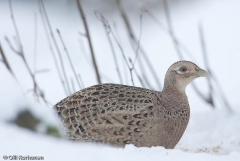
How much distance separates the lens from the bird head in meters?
5.56

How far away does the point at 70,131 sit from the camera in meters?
5.15

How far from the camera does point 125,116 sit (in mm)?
5059

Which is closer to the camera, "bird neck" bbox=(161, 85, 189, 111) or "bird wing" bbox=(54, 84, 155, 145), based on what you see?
"bird wing" bbox=(54, 84, 155, 145)

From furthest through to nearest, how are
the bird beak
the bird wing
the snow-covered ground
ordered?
the bird beak < the bird wing < the snow-covered ground

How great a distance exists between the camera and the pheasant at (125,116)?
501 centimetres

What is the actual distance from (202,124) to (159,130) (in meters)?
1.74

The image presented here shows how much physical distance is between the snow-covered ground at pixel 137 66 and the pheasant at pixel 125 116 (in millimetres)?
172

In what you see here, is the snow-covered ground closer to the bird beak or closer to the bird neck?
the bird neck

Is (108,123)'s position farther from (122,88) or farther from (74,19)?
(74,19)

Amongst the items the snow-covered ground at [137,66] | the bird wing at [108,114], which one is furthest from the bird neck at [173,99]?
the snow-covered ground at [137,66]

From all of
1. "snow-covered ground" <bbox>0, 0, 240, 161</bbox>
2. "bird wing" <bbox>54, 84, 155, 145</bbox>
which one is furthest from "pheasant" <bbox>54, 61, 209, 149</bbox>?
"snow-covered ground" <bbox>0, 0, 240, 161</bbox>

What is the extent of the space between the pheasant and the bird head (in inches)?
2.5

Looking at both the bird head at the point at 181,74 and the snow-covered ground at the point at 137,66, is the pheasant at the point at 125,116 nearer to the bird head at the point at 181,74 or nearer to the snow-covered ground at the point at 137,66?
the bird head at the point at 181,74

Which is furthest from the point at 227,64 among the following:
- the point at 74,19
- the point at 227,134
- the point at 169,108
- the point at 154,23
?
the point at 169,108
